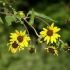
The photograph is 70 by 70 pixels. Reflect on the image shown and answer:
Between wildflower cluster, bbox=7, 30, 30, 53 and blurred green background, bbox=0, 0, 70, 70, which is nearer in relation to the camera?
wildflower cluster, bbox=7, 30, 30, 53

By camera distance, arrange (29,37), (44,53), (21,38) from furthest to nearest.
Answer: (44,53) → (21,38) → (29,37)

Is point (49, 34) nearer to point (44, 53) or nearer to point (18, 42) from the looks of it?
point (18, 42)

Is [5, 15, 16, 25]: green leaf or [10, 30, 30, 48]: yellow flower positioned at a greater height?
A: [5, 15, 16, 25]: green leaf

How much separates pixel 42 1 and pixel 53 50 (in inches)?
84.7

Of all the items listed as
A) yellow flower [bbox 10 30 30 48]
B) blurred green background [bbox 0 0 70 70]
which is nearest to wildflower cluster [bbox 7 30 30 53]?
yellow flower [bbox 10 30 30 48]

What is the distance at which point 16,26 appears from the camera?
11.1 feet

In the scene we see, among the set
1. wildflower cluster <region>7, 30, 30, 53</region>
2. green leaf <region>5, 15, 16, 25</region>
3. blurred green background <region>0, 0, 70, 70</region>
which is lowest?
wildflower cluster <region>7, 30, 30, 53</region>

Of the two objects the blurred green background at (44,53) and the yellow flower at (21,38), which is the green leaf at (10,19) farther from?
the blurred green background at (44,53)

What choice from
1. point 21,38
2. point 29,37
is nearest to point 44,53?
point 21,38

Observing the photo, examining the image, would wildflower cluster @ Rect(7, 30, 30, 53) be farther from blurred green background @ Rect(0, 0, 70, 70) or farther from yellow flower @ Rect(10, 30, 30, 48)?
blurred green background @ Rect(0, 0, 70, 70)

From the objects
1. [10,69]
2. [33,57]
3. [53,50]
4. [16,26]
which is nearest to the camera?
[53,50]

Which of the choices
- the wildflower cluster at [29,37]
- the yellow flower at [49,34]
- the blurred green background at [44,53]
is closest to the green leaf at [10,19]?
the wildflower cluster at [29,37]

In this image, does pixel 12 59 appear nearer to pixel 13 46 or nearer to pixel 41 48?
pixel 41 48

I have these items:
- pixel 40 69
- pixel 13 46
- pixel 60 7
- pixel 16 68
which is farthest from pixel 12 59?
pixel 13 46
